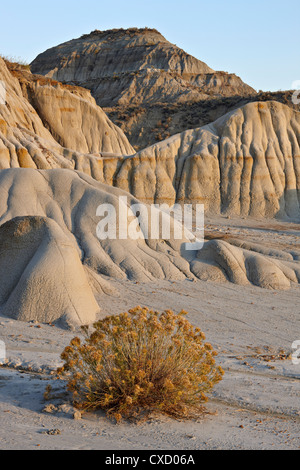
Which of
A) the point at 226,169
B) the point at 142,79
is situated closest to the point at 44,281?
the point at 226,169

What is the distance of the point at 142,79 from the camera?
6312cm

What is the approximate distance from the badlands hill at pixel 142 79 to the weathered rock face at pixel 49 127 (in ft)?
52.7

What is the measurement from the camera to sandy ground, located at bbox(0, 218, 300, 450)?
4.48 metres

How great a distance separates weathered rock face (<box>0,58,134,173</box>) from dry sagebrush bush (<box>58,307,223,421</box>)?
15689 mm

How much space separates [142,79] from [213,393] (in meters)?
60.3

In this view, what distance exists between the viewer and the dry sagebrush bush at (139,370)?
505 centimetres
